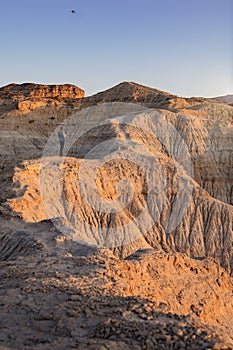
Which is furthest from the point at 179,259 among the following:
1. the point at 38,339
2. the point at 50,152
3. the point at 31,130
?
the point at 31,130

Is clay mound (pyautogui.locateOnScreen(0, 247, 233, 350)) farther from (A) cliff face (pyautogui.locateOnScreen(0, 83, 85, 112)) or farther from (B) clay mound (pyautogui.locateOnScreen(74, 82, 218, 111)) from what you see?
(A) cliff face (pyautogui.locateOnScreen(0, 83, 85, 112))

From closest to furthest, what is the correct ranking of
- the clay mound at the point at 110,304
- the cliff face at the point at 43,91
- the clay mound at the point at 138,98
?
the clay mound at the point at 110,304
the clay mound at the point at 138,98
the cliff face at the point at 43,91

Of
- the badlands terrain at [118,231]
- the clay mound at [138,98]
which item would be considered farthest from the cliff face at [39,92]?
the badlands terrain at [118,231]

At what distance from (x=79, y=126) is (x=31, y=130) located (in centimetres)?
711

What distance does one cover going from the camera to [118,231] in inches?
1054

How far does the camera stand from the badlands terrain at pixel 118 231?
9211 mm

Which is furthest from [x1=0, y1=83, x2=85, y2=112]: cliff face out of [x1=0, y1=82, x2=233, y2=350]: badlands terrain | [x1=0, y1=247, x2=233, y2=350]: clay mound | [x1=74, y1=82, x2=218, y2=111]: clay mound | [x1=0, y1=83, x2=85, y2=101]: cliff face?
[x1=0, y1=247, x2=233, y2=350]: clay mound

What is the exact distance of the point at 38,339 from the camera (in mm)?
8938

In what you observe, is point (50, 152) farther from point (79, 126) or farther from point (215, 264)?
point (215, 264)

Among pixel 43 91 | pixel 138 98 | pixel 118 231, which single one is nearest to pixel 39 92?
pixel 43 91

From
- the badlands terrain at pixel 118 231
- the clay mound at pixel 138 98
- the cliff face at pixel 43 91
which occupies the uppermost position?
the cliff face at pixel 43 91

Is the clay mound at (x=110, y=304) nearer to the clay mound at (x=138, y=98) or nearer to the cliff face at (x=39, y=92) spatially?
the clay mound at (x=138, y=98)

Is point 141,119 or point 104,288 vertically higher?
point 141,119

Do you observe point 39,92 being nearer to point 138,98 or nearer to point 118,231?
point 138,98
